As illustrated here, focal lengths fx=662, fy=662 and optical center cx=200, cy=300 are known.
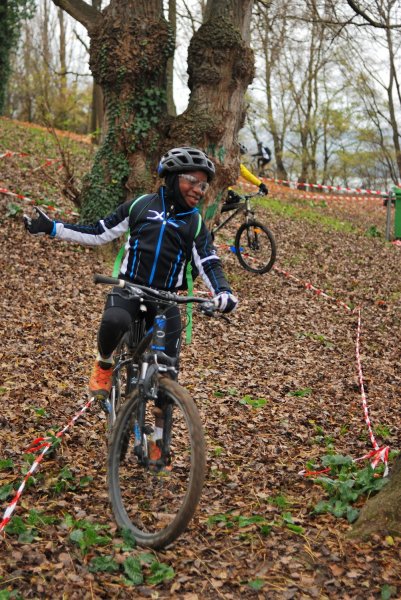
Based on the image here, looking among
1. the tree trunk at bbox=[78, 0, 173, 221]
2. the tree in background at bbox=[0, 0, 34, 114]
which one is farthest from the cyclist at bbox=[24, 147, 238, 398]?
the tree in background at bbox=[0, 0, 34, 114]

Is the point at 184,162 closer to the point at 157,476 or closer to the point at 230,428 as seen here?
the point at 157,476

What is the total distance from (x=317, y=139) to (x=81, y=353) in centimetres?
3537

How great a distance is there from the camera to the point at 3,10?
24.3 meters

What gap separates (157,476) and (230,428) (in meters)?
2.10

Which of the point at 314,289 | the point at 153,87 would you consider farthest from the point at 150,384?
the point at 314,289

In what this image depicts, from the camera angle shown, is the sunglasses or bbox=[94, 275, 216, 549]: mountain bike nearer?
bbox=[94, 275, 216, 549]: mountain bike

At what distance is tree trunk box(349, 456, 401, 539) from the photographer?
3.88 metres

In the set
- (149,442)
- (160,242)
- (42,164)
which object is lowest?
(149,442)

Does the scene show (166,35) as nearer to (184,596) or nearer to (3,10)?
(184,596)

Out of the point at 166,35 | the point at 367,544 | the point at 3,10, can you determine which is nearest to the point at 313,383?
the point at 367,544

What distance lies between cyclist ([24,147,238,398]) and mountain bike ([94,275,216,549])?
0.26m

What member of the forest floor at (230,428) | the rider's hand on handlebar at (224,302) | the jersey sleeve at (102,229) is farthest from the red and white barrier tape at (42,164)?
the rider's hand on handlebar at (224,302)

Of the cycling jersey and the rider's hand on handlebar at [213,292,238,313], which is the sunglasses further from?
the rider's hand on handlebar at [213,292,238,313]

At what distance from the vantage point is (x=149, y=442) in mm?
3945
